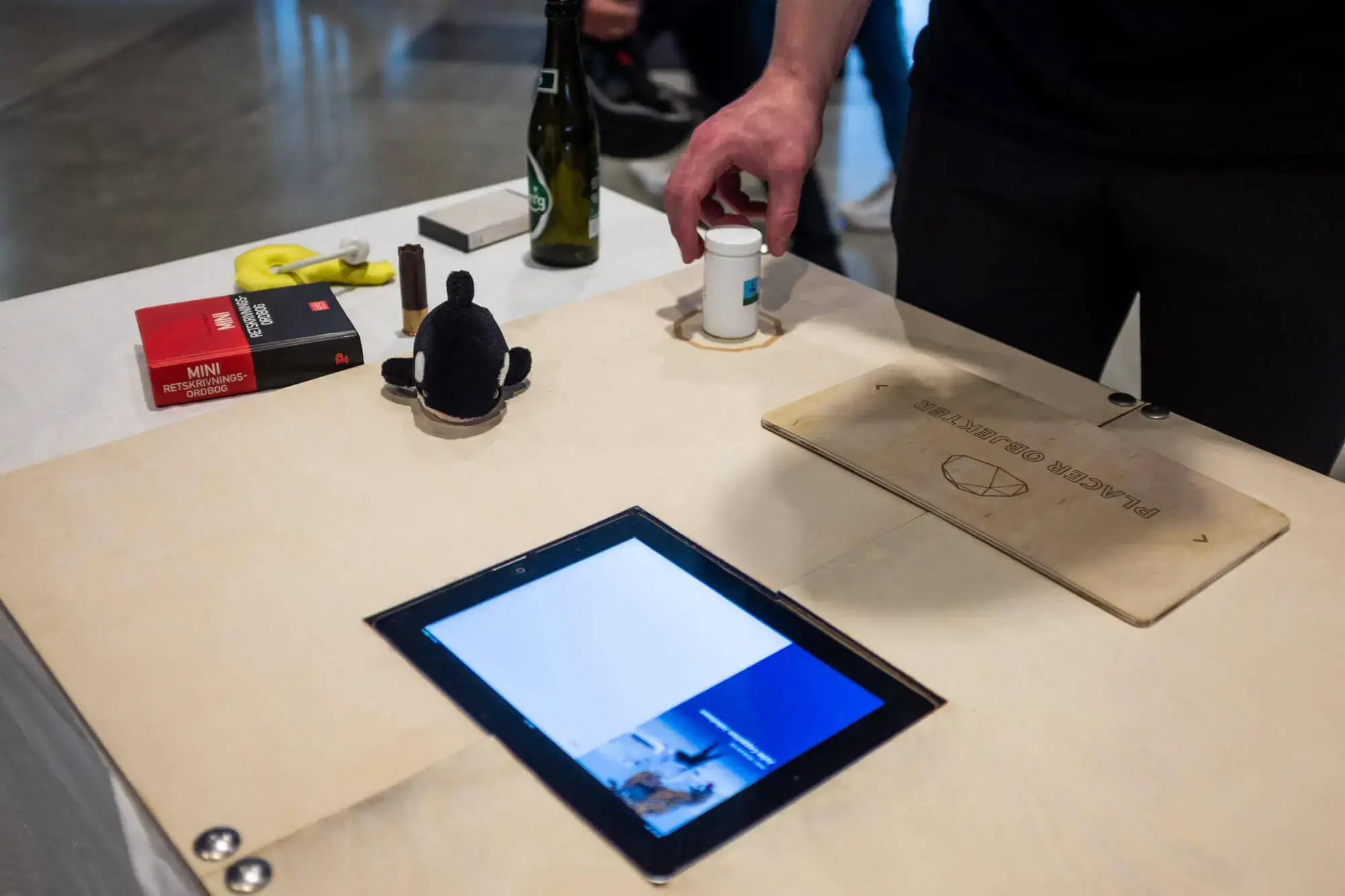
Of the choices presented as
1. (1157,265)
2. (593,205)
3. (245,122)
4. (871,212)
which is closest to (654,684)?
(1157,265)

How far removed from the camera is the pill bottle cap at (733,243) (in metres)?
1.04

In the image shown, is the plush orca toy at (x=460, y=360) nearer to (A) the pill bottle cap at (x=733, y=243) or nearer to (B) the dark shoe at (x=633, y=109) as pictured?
(A) the pill bottle cap at (x=733, y=243)

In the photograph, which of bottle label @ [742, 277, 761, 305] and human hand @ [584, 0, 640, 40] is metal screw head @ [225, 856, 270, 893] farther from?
human hand @ [584, 0, 640, 40]

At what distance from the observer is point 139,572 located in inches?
29.3

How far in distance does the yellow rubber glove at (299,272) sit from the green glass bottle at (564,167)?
18 centimetres

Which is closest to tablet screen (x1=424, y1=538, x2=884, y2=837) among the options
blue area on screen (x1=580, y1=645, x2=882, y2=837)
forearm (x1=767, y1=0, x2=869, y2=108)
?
blue area on screen (x1=580, y1=645, x2=882, y2=837)

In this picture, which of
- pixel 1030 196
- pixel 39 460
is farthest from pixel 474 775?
pixel 1030 196

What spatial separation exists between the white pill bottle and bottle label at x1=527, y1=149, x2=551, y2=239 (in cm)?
28

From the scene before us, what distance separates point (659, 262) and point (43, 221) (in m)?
2.20

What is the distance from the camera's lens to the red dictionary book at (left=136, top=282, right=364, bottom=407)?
975 mm

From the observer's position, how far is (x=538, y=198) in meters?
1.29

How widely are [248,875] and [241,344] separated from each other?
559 millimetres

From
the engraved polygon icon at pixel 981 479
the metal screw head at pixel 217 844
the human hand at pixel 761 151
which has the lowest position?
the metal screw head at pixel 217 844

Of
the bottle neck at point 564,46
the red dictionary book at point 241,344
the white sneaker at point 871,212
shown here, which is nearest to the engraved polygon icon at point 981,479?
the red dictionary book at point 241,344
